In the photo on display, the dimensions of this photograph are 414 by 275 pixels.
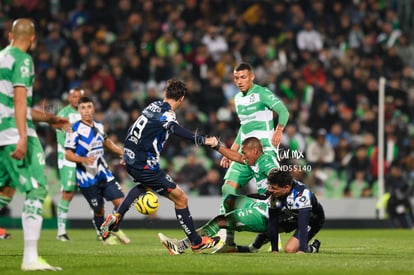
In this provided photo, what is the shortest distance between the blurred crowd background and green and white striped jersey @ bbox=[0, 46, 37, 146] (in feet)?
A: 40.0

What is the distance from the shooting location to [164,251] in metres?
12.7

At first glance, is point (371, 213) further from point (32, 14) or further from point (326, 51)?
point (32, 14)

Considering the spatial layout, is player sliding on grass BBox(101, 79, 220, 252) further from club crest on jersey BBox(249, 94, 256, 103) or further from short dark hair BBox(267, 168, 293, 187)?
club crest on jersey BBox(249, 94, 256, 103)

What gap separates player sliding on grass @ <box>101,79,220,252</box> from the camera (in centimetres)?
1201

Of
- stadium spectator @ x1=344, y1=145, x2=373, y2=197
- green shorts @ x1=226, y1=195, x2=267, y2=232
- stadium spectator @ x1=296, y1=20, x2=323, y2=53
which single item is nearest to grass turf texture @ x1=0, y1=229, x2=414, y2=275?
green shorts @ x1=226, y1=195, x2=267, y2=232

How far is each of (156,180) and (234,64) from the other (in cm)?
1318

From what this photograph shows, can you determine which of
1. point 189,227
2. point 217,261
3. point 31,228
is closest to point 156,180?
point 189,227

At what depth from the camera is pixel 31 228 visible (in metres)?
9.28

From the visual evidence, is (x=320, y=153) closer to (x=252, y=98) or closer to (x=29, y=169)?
(x=252, y=98)

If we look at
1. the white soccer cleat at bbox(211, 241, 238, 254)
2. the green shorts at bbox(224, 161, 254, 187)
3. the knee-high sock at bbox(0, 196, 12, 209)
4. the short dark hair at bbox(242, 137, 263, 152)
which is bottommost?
the white soccer cleat at bbox(211, 241, 238, 254)

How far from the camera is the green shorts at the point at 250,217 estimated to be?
1218 cm

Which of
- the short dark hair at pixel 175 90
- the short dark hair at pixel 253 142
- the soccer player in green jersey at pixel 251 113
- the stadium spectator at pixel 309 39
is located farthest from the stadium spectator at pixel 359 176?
the short dark hair at pixel 175 90

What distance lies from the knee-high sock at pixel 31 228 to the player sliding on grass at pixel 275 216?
2714 millimetres

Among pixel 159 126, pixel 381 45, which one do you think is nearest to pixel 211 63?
pixel 381 45
